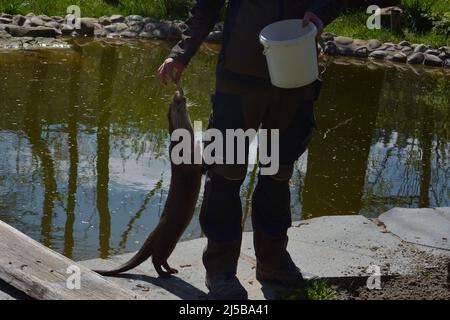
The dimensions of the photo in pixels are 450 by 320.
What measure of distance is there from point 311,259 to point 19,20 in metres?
9.61

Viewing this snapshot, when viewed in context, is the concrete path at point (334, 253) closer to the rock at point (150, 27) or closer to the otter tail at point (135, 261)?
the otter tail at point (135, 261)

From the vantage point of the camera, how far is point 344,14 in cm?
1575

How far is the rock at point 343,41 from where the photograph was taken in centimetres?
1411

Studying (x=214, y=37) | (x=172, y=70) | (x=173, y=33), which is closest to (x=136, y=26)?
(x=173, y=33)

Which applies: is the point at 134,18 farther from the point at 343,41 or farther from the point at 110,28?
the point at 343,41

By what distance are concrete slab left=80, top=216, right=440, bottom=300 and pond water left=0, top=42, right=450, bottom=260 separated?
800mm

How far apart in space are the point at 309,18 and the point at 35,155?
3.65 metres

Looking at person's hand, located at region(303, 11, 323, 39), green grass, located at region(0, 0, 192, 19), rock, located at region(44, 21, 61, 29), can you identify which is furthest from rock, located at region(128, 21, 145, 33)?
person's hand, located at region(303, 11, 323, 39)

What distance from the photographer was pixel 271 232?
4223 millimetres

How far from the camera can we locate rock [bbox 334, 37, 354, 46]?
1411 cm

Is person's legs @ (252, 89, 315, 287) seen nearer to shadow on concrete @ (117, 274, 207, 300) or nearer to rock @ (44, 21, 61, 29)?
shadow on concrete @ (117, 274, 207, 300)

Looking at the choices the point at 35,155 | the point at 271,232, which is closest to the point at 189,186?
the point at 271,232

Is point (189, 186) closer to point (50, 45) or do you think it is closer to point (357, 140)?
point (357, 140)
